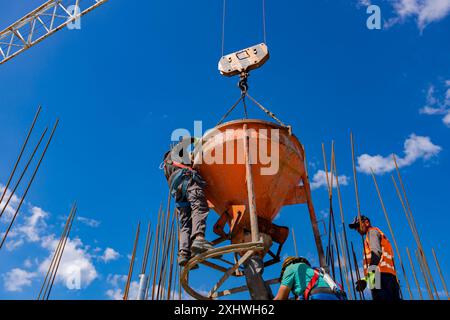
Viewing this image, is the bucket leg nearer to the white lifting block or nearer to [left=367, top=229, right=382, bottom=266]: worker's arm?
[left=367, top=229, right=382, bottom=266]: worker's arm

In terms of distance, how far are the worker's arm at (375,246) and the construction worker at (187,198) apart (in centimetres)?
238

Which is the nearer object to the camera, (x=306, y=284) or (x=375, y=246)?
(x=306, y=284)

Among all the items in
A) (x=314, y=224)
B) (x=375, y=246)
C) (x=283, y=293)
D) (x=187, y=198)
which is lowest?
(x=283, y=293)

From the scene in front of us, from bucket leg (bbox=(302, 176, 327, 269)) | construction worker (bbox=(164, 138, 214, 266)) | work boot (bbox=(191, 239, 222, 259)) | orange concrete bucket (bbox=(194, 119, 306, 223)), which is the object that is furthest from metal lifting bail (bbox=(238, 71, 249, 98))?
work boot (bbox=(191, 239, 222, 259))

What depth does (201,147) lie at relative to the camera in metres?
7.61

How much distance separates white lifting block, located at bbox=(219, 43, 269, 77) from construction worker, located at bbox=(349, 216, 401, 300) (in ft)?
14.5

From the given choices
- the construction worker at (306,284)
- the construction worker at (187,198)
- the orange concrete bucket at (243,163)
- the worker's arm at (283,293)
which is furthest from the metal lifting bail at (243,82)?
the worker's arm at (283,293)

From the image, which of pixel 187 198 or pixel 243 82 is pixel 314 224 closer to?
pixel 187 198

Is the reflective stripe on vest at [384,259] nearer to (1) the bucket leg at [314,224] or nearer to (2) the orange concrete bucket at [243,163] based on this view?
(1) the bucket leg at [314,224]

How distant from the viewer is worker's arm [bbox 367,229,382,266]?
6078 mm

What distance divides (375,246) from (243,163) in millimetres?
2503

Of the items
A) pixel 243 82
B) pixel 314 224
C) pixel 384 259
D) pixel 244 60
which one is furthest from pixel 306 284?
pixel 244 60

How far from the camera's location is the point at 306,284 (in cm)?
489

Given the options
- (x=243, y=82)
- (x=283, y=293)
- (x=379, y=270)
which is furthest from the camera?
(x=243, y=82)
